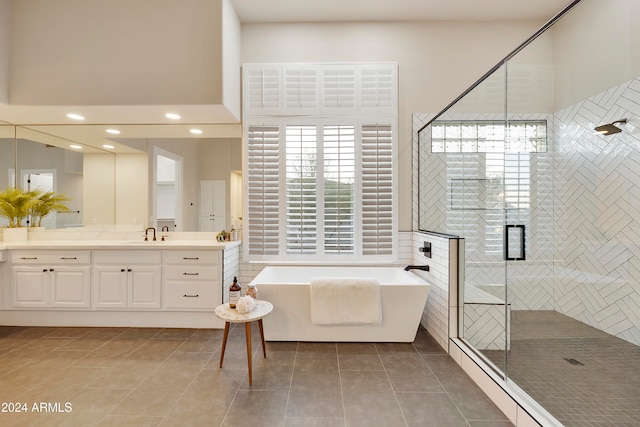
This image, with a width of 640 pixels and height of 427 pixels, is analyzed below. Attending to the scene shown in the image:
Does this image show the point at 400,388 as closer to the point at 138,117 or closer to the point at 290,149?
the point at 290,149

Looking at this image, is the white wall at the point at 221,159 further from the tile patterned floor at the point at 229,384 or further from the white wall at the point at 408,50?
the tile patterned floor at the point at 229,384

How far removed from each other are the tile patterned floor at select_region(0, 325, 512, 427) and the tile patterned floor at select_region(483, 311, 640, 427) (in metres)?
0.34

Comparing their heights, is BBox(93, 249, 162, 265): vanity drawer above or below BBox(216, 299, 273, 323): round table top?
above

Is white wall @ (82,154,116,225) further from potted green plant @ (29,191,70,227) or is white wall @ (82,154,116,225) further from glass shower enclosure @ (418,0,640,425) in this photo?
glass shower enclosure @ (418,0,640,425)

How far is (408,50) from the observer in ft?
12.3

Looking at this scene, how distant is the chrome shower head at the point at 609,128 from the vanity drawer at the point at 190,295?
372cm

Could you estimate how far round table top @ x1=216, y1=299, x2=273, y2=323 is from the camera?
7.60ft

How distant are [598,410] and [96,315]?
434cm

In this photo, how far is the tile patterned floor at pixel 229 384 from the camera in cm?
192

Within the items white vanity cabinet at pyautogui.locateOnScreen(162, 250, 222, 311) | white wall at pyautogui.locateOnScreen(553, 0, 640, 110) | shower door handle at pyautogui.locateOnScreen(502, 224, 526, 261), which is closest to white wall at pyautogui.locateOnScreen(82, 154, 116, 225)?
white vanity cabinet at pyautogui.locateOnScreen(162, 250, 222, 311)

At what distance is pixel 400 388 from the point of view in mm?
2217

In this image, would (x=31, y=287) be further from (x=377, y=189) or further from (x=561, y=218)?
(x=561, y=218)

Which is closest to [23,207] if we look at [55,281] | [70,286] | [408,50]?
[55,281]

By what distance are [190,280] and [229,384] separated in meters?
1.36
